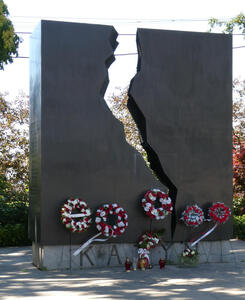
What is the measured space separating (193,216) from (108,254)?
1720 millimetres

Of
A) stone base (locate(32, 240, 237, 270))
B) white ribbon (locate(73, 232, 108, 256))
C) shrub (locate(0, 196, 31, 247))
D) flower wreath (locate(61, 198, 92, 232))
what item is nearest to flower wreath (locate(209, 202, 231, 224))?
stone base (locate(32, 240, 237, 270))

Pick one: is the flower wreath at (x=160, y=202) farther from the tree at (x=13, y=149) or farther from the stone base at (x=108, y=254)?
the tree at (x=13, y=149)

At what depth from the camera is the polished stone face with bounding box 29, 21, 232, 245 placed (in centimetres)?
891

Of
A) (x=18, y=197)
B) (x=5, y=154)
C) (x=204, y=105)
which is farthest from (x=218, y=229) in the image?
(x=5, y=154)

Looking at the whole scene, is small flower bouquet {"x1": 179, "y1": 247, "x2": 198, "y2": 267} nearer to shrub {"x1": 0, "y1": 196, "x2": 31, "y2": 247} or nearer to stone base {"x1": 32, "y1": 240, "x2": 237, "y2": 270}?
stone base {"x1": 32, "y1": 240, "x2": 237, "y2": 270}

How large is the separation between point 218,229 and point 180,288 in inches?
108

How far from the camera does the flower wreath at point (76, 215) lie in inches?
339

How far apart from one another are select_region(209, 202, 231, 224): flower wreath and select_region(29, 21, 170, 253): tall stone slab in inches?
34.0

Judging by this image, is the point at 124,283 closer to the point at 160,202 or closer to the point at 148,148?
the point at 160,202

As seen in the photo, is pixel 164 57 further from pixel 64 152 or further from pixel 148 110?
pixel 64 152

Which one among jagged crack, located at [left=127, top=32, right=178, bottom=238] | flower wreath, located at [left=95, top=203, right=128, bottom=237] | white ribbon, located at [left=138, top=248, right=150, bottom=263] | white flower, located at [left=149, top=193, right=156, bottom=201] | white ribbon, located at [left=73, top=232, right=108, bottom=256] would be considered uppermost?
jagged crack, located at [left=127, top=32, right=178, bottom=238]

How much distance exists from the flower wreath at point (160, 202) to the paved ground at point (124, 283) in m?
0.98

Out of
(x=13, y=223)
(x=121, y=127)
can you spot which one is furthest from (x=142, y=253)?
(x=13, y=223)

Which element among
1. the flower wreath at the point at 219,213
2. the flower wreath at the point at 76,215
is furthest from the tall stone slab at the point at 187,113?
the flower wreath at the point at 76,215
